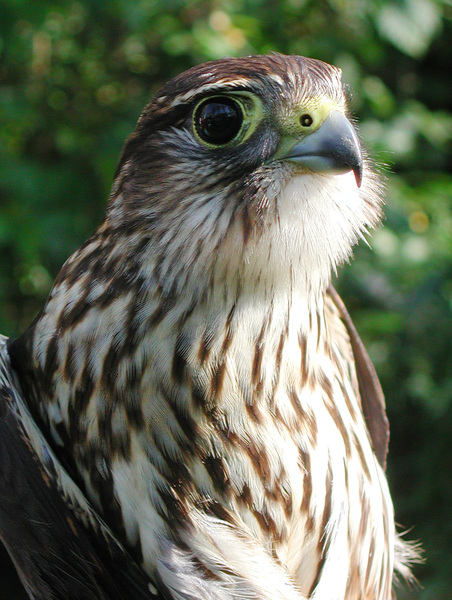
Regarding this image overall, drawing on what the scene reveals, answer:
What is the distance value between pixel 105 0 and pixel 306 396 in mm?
2314

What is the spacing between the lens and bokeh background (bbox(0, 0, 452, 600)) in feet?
11.7

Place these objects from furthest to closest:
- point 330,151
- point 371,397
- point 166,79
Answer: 1. point 166,79
2. point 371,397
3. point 330,151

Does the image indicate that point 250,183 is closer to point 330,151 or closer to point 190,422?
point 330,151

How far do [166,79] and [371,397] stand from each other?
7.68ft

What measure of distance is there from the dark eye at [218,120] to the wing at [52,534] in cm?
85

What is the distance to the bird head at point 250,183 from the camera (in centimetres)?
175

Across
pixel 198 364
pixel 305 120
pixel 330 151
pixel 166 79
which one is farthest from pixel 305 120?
pixel 166 79

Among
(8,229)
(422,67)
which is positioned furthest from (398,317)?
(422,67)

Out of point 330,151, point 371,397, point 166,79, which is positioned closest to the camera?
point 330,151

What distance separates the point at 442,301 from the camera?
144 inches

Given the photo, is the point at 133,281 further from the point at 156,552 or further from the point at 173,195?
the point at 156,552

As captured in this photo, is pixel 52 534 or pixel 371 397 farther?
pixel 371 397

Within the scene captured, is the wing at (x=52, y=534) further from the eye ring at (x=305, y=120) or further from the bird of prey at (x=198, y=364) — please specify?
the eye ring at (x=305, y=120)

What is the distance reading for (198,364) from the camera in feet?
→ 5.87
